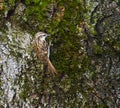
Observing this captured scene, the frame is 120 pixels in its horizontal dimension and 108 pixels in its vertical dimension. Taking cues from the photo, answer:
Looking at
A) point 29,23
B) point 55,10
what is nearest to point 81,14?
point 55,10

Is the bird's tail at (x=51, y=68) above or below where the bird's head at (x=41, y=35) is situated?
below

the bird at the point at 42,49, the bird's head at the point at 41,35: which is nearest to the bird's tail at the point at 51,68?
the bird at the point at 42,49

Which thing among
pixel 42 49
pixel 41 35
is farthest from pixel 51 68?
pixel 41 35

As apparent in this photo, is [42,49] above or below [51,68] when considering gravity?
above

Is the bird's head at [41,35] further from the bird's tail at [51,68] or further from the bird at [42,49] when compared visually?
the bird's tail at [51,68]

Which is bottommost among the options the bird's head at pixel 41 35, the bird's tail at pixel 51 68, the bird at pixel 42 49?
the bird's tail at pixel 51 68

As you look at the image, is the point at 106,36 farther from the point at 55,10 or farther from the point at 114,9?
the point at 55,10

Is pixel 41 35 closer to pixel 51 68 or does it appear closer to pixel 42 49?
pixel 42 49

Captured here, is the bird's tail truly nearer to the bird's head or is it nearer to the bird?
the bird

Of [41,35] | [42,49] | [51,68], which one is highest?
[41,35]
